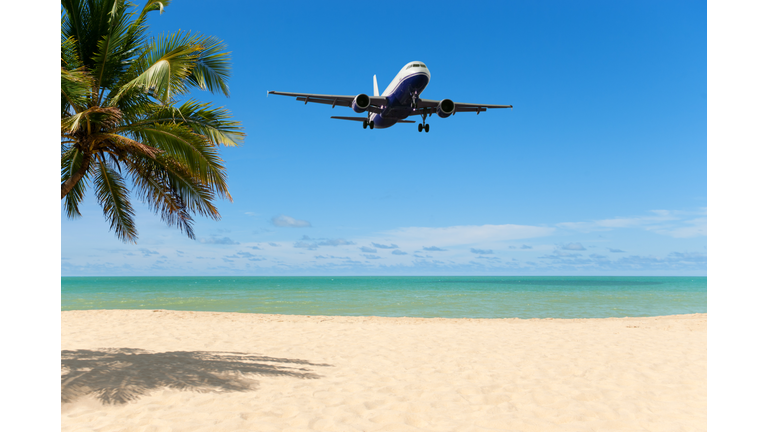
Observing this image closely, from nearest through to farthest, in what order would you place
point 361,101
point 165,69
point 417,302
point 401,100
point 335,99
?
point 165,69
point 361,101
point 401,100
point 335,99
point 417,302

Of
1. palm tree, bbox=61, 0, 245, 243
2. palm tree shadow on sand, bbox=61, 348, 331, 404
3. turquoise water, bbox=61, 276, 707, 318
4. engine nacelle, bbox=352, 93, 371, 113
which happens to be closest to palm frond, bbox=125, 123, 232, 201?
palm tree, bbox=61, 0, 245, 243

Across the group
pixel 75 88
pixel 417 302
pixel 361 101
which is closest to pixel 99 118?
pixel 75 88

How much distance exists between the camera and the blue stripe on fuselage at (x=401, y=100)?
696 inches

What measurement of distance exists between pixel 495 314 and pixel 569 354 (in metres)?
14.2

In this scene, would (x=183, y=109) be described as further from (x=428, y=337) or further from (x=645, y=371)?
(x=645, y=371)

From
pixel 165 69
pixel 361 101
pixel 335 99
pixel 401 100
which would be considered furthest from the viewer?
pixel 335 99

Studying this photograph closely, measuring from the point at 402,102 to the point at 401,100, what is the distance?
0.13 metres

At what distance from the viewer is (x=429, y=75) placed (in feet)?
57.6

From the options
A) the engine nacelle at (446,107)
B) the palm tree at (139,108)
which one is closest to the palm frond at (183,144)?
the palm tree at (139,108)

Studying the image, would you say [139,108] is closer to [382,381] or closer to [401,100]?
[382,381]

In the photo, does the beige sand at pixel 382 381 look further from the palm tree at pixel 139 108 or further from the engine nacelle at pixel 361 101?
the engine nacelle at pixel 361 101

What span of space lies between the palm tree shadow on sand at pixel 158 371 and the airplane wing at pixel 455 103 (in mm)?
13791

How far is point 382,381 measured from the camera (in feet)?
22.0

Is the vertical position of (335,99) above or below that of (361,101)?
above
